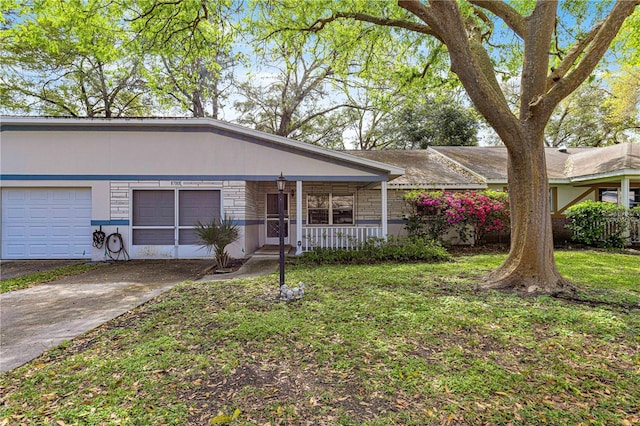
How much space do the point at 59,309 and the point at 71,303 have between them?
1.07 ft

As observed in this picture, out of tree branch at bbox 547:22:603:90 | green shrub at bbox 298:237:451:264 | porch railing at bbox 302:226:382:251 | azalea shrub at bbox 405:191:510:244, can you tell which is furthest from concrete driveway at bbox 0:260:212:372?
tree branch at bbox 547:22:603:90

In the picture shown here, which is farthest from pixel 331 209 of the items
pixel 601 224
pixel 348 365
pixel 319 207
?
pixel 601 224

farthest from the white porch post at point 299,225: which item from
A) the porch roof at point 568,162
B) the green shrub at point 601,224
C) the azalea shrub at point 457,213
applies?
the green shrub at point 601,224

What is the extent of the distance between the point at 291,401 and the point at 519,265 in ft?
16.2

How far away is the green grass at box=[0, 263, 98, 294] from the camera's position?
20.0 ft

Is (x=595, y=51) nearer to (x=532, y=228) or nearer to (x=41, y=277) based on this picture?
(x=532, y=228)

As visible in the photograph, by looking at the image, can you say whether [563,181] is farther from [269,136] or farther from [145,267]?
[145,267]

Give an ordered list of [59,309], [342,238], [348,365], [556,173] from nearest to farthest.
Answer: [348,365]
[59,309]
[342,238]
[556,173]

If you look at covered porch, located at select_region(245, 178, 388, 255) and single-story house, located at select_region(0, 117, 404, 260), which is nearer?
single-story house, located at select_region(0, 117, 404, 260)

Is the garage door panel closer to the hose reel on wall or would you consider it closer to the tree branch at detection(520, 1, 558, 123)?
the hose reel on wall

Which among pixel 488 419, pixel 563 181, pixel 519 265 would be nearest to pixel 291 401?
pixel 488 419

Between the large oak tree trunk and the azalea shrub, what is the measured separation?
16.1ft

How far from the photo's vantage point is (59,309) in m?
4.69

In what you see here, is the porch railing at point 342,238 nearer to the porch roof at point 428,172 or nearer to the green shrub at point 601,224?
the porch roof at point 428,172
